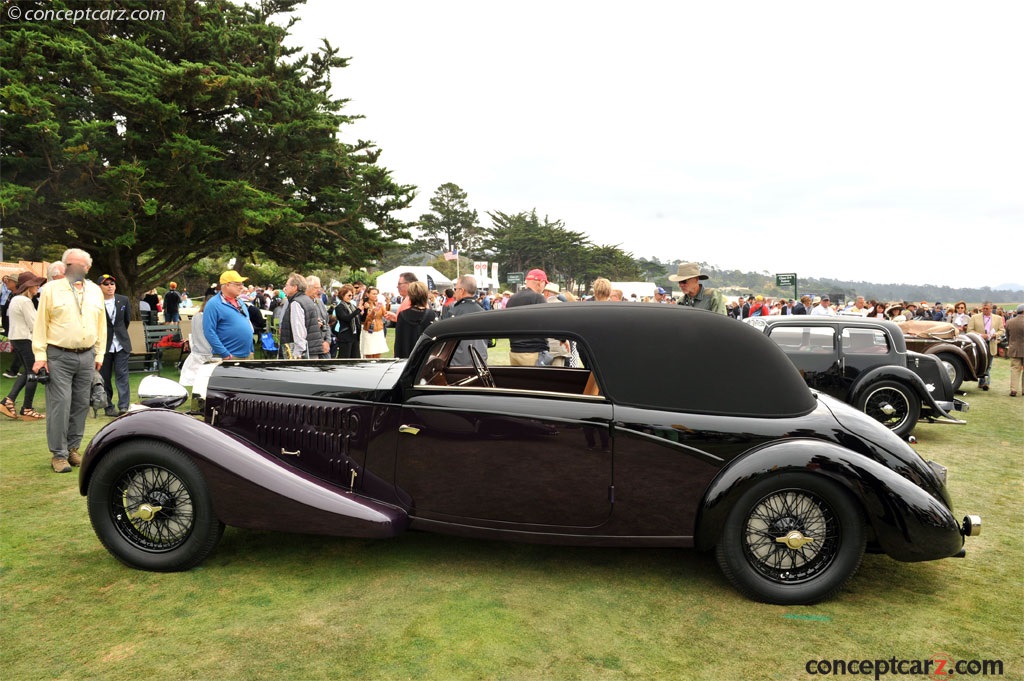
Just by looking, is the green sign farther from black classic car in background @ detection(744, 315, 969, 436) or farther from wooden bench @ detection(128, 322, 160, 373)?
wooden bench @ detection(128, 322, 160, 373)

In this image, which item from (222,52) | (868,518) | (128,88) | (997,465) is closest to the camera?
(868,518)

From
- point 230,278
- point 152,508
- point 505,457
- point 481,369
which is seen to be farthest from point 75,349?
point 505,457

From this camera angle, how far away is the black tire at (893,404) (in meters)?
7.21

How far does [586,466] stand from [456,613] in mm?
1007

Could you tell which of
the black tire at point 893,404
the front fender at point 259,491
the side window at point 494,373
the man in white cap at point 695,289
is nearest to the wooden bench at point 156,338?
the front fender at point 259,491

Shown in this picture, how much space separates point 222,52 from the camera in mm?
17078

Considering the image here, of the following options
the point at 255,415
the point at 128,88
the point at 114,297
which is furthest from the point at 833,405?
the point at 128,88

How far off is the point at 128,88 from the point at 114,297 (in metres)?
9.45

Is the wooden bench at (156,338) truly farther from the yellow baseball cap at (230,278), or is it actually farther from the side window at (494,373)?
the side window at (494,373)

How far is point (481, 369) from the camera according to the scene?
14.5ft

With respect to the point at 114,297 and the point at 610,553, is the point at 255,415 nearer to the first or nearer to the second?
the point at 610,553

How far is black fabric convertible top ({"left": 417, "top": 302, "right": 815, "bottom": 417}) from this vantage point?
3301 mm

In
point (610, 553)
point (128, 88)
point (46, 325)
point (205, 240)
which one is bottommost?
point (610, 553)

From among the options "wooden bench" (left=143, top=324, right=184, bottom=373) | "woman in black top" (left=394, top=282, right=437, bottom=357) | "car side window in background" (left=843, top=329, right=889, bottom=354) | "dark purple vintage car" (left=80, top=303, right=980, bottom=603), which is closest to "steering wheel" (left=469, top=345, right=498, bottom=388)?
"dark purple vintage car" (left=80, top=303, right=980, bottom=603)
